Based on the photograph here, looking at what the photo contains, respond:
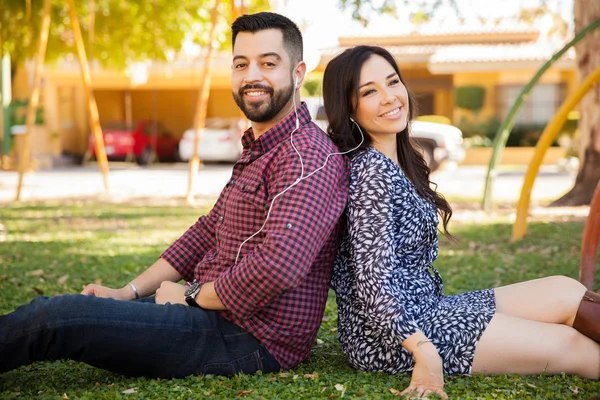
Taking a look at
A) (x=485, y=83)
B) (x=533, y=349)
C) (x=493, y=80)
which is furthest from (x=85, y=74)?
(x=493, y=80)

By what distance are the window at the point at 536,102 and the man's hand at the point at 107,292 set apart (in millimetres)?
23057

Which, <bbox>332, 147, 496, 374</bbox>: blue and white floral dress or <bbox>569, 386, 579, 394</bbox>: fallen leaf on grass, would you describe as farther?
<bbox>569, 386, 579, 394</bbox>: fallen leaf on grass

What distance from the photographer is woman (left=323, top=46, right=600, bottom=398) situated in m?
2.89

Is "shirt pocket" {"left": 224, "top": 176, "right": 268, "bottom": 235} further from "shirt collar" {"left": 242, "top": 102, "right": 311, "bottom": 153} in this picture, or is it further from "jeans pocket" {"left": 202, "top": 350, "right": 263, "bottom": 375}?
"jeans pocket" {"left": 202, "top": 350, "right": 263, "bottom": 375}

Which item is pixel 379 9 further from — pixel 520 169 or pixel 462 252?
pixel 520 169

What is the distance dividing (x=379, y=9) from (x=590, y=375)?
8.95 meters

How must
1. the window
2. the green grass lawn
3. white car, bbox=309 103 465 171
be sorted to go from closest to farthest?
the green grass lawn → white car, bbox=309 103 465 171 → the window

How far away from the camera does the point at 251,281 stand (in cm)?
280

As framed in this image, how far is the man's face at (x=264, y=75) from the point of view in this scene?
10.1 ft

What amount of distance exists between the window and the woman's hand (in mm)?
23262

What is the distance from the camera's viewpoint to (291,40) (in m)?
3.12

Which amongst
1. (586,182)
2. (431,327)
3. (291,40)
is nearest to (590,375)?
(431,327)

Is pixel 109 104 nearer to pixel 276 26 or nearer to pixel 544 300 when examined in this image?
pixel 276 26

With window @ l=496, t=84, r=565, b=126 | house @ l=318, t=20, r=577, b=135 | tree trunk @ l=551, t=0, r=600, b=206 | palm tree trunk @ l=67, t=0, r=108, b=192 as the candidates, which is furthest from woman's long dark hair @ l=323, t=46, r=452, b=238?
window @ l=496, t=84, r=565, b=126
